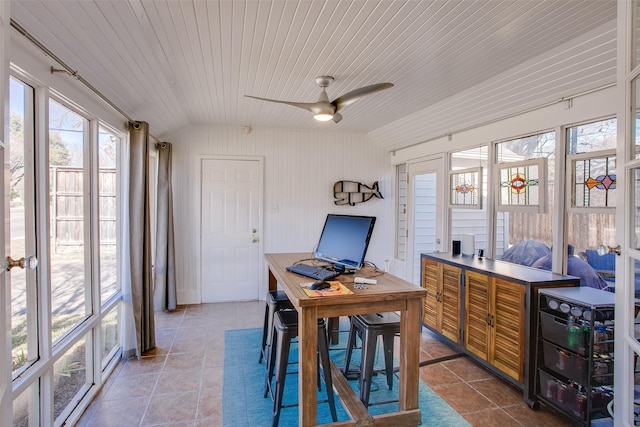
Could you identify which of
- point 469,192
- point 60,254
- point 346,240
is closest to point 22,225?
point 60,254

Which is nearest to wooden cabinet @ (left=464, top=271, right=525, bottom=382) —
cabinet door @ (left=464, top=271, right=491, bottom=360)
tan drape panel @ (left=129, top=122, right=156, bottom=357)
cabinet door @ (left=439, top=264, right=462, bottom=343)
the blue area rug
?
cabinet door @ (left=464, top=271, right=491, bottom=360)

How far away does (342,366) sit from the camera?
9.62 feet

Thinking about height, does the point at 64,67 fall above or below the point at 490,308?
above

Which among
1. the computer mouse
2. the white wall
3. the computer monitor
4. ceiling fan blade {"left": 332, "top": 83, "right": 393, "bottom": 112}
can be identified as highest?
ceiling fan blade {"left": 332, "top": 83, "right": 393, "bottom": 112}

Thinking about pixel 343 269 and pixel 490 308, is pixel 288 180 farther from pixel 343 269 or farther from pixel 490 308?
pixel 490 308

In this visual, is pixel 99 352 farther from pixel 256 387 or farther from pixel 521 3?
pixel 521 3

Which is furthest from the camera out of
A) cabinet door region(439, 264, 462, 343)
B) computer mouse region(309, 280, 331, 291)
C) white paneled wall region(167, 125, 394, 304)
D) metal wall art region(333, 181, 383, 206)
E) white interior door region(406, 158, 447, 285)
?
metal wall art region(333, 181, 383, 206)

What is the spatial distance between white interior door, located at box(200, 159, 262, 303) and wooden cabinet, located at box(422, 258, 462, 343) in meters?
2.40

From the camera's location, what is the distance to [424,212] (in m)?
4.66

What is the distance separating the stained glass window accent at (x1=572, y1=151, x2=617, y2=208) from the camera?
93.5 inches

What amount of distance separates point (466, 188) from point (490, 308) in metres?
1.53

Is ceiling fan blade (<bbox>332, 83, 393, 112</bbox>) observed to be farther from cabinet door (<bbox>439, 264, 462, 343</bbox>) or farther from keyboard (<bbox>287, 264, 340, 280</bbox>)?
cabinet door (<bbox>439, 264, 462, 343</bbox>)

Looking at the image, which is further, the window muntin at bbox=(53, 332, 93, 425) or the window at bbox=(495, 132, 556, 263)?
the window at bbox=(495, 132, 556, 263)

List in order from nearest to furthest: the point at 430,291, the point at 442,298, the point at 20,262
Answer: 1. the point at 20,262
2. the point at 442,298
3. the point at 430,291
